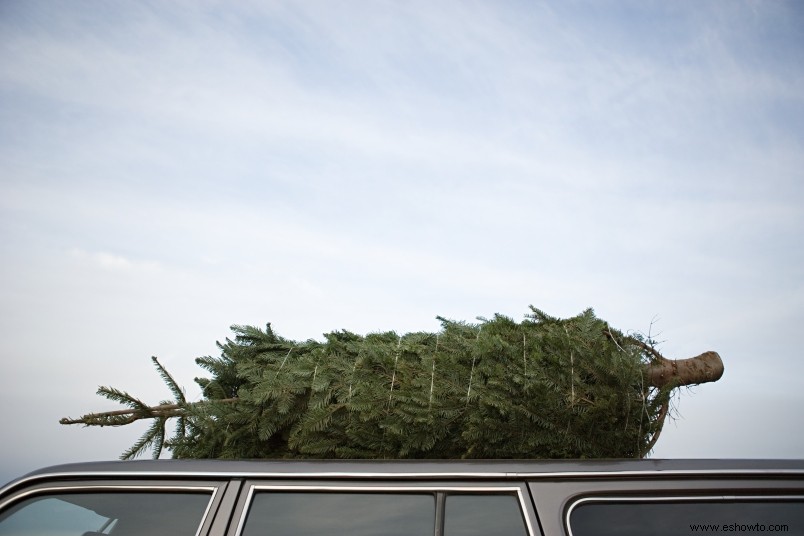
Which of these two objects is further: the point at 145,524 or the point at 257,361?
the point at 257,361

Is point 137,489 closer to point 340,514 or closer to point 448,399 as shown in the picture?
point 340,514

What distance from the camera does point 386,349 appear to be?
348cm

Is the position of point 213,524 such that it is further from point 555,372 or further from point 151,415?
point 555,372

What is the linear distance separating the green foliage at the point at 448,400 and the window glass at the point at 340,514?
59cm

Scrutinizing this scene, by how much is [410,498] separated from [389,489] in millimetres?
90

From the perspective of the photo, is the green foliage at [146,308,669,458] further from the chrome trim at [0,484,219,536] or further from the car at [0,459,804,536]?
the chrome trim at [0,484,219,536]

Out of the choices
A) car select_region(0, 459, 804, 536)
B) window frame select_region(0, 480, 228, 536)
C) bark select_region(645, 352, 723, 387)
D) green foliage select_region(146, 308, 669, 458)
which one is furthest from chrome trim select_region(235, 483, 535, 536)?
bark select_region(645, 352, 723, 387)

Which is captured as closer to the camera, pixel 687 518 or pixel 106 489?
pixel 687 518

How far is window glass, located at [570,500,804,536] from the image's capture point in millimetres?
2424

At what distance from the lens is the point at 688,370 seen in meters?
3.57

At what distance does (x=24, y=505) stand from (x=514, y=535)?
2.08 meters

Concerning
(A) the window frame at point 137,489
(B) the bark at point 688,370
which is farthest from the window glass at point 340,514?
(B) the bark at point 688,370

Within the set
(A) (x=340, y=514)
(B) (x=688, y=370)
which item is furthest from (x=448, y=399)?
(B) (x=688, y=370)

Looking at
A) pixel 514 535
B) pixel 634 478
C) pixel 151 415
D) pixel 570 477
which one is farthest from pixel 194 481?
pixel 634 478
